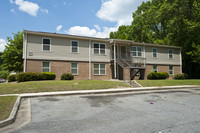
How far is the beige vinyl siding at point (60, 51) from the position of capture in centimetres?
1742

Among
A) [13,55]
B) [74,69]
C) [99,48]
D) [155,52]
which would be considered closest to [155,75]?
[155,52]

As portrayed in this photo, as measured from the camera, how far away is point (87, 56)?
65.7 ft

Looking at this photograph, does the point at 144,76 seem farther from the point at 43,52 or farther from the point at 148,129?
the point at 148,129

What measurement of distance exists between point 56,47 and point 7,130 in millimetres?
15256

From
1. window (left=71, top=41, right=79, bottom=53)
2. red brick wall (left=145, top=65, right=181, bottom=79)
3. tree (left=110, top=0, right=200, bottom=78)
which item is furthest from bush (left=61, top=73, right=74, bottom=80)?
tree (left=110, top=0, right=200, bottom=78)

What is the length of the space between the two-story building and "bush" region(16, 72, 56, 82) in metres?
1.32

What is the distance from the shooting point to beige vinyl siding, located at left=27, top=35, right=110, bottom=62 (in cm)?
1742

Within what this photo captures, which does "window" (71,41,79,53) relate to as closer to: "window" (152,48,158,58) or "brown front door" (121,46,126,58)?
"brown front door" (121,46,126,58)

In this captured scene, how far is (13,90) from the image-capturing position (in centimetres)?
1129

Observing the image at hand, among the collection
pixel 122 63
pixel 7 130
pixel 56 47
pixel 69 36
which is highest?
pixel 69 36

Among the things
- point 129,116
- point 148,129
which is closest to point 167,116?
point 129,116

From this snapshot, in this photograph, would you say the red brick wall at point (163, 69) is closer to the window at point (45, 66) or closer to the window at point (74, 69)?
the window at point (74, 69)

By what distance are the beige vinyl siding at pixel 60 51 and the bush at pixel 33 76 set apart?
7.42 ft

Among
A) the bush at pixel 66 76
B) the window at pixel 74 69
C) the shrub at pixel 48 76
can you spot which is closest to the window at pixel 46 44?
the shrub at pixel 48 76
